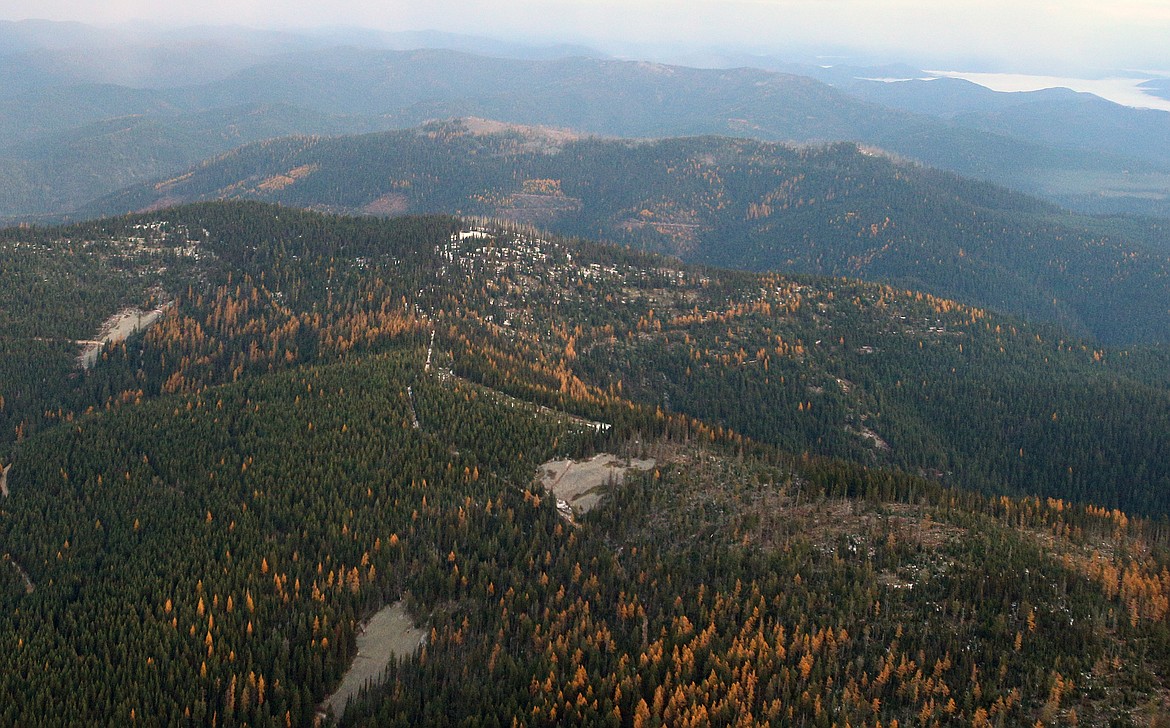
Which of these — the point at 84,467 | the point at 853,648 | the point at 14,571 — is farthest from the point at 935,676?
the point at 84,467

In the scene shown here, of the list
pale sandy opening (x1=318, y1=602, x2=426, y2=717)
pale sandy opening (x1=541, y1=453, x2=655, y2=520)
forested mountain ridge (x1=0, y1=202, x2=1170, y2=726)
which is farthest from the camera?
pale sandy opening (x1=541, y1=453, x2=655, y2=520)

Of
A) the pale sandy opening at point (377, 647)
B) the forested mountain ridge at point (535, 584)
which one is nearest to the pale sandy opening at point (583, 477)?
the forested mountain ridge at point (535, 584)

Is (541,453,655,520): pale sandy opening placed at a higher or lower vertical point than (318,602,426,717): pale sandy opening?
higher

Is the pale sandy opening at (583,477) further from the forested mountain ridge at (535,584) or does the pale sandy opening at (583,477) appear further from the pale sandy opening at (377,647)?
the pale sandy opening at (377,647)

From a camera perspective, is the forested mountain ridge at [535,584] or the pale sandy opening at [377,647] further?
the pale sandy opening at [377,647]

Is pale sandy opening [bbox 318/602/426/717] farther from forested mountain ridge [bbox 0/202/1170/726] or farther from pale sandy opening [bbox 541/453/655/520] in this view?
pale sandy opening [bbox 541/453/655/520]

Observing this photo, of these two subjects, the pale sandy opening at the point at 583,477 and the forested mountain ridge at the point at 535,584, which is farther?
the pale sandy opening at the point at 583,477

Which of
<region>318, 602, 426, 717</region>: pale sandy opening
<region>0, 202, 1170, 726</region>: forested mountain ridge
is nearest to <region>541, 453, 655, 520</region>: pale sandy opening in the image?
<region>0, 202, 1170, 726</region>: forested mountain ridge

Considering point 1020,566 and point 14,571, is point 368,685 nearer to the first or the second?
point 14,571

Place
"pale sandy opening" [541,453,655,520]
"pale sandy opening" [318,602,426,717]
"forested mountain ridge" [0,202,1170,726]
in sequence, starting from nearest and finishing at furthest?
1. "forested mountain ridge" [0,202,1170,726]
2. "pale sandy opening" [318,602,426,717]
3. "pale sandy opening" [541,453,655,520]

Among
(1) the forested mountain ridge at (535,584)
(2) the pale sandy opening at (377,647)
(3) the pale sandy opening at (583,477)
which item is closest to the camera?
(1) the forested mountain ridge at (535,584)

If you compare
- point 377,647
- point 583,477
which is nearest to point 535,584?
point 377,647

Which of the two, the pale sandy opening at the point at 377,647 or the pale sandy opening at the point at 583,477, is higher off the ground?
the pale sandy opening at the point at 583,477

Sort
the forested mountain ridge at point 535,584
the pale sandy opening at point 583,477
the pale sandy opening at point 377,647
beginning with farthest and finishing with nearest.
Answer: the pale sandy opening at point 583,477
the pale sandy opening at point 377,647
the forested mountain ridge at point 535,584
